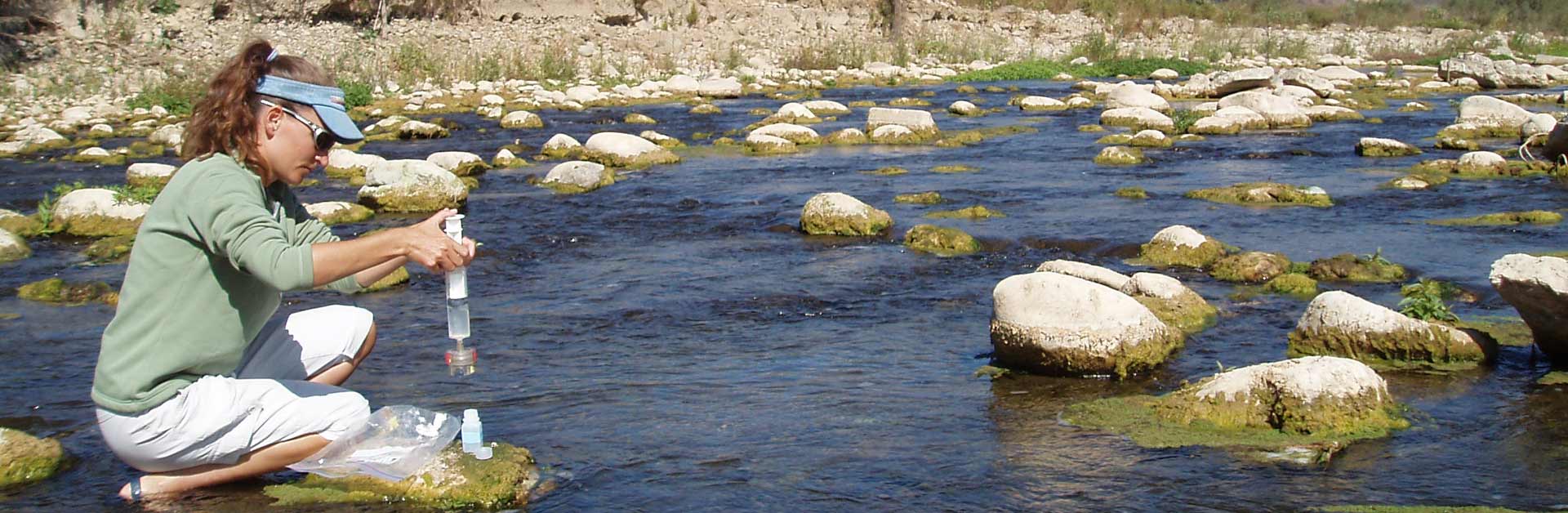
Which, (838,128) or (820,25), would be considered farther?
(820,25)

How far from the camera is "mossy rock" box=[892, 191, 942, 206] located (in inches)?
505

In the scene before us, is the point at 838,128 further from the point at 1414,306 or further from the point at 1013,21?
the point at 1013,21

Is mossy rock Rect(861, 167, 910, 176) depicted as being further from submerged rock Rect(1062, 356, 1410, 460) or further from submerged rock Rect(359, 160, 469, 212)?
submerged rock Rect(1062, 356, 1410, 460)

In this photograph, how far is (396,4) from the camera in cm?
3722

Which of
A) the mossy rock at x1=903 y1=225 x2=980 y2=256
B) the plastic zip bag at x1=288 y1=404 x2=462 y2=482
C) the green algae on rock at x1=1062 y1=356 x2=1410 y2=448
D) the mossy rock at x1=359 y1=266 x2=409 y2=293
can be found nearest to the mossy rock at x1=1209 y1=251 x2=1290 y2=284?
the mossy rock at x1=903 y1=225 x2=980 y2=256

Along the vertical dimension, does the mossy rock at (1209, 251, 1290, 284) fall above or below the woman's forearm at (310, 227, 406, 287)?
below

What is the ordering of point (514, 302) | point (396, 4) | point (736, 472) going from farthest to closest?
point (396, 4) → point (514, 302) → point (736, 472)

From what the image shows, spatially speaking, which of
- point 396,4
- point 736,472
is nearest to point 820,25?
point 396,4

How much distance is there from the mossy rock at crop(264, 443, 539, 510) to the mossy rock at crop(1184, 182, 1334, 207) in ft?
30.5

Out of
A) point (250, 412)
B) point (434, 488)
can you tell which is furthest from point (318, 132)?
point (434, 488)

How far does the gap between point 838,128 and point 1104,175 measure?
631 centimetres

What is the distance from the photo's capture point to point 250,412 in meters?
4.37

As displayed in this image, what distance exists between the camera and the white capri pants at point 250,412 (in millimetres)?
4234

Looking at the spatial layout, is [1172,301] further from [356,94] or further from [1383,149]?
[356,94]
